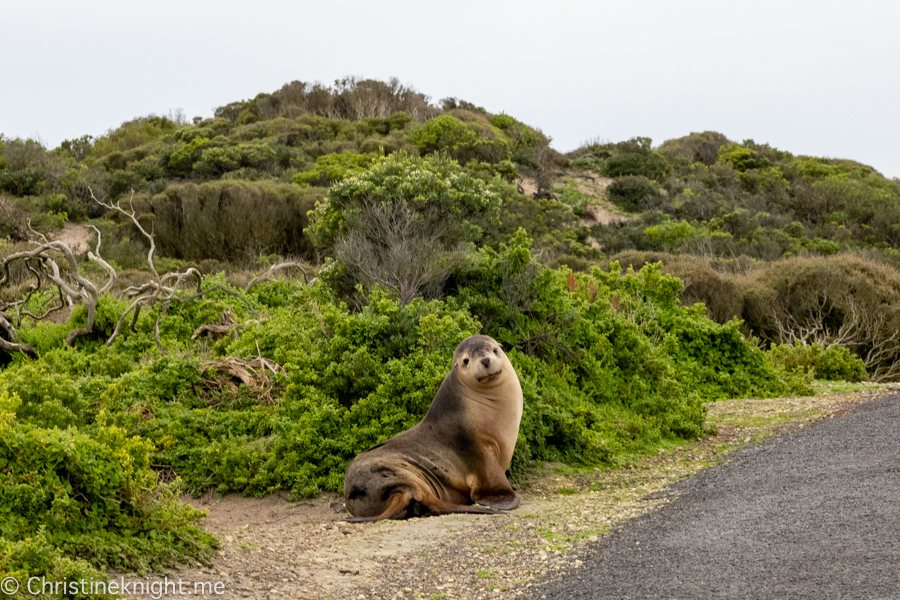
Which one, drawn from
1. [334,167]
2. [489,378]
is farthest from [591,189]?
[489,378]

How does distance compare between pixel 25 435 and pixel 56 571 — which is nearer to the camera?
pixel 56 571

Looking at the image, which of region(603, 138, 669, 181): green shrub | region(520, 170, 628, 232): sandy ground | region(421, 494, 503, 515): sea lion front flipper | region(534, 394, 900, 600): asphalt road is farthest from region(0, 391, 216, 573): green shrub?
region(603, 138, 669, 181): green shrub

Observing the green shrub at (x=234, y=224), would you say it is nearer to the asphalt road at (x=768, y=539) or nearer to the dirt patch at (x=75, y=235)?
the dirt patch at (x=75, y=235)

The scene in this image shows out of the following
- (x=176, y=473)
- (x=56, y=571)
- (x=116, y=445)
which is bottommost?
(x=176, y=473)

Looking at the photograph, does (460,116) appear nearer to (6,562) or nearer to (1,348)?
(1,348)

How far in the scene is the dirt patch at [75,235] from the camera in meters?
27.3

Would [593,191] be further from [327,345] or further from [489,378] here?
[489,378]

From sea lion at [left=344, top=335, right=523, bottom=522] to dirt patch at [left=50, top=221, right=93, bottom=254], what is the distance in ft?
76.3

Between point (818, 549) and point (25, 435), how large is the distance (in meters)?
4.57

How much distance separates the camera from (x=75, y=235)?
94.8 feet

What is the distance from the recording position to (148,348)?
39.5ft

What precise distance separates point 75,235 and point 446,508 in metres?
26.5

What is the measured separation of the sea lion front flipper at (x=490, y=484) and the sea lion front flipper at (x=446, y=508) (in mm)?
135

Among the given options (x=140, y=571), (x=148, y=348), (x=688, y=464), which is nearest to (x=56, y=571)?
(x=140, y=571)
